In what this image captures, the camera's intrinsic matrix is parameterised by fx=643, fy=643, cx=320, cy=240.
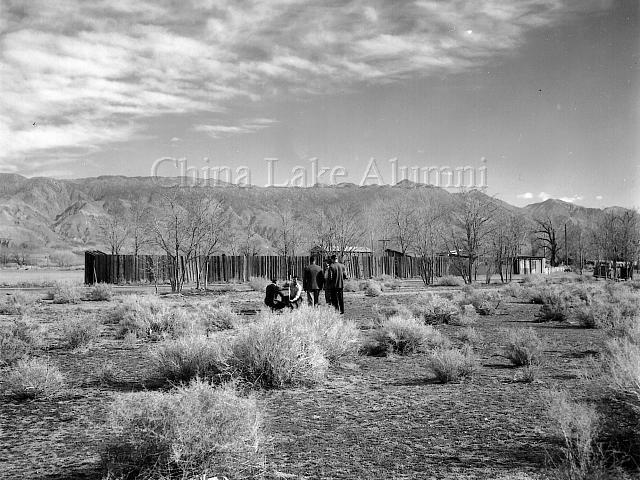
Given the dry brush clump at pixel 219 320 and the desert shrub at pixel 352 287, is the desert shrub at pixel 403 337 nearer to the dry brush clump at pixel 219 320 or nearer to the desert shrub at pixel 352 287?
the dry brush clump at pixel 219 320

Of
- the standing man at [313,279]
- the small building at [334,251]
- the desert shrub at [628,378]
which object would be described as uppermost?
the small building at [334,251]

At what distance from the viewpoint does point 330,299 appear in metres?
17.2

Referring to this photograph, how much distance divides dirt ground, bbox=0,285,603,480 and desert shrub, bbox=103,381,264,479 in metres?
0.30

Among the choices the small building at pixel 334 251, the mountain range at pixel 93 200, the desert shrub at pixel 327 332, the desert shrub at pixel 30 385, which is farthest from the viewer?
the mountain range at pixel 93 200

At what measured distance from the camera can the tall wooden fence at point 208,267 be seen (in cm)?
4125

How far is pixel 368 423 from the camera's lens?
6.71m

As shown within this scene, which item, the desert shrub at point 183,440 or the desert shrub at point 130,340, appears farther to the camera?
the desert shrub at point 130,340

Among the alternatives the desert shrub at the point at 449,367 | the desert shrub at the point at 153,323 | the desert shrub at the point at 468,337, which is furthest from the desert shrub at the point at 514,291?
the desert shrub at the point at 449,367

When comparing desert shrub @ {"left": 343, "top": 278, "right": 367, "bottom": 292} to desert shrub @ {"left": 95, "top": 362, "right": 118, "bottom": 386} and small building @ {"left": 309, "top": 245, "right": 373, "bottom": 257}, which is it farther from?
desert shrub @ {"left": 95, "top": 362, "right": 118, "bottom": 386}

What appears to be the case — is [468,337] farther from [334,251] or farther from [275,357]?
[334,251]

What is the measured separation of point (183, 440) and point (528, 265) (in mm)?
69286

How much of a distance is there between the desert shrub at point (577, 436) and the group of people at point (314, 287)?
33.8 feet

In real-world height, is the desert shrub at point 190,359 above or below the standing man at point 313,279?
below

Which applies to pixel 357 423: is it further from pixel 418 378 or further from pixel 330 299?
pixel 330 299
